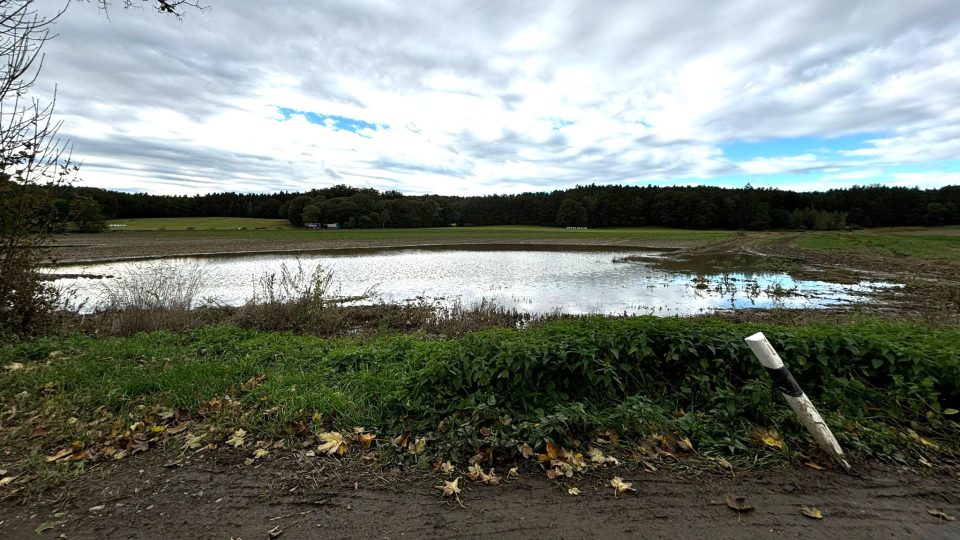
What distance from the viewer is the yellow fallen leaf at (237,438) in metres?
4.15

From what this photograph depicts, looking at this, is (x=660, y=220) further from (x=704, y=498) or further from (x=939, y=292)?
(x=704, y=498)

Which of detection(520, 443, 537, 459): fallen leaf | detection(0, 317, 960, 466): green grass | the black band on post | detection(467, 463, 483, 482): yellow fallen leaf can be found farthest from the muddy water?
detection(467, 463, 483, 482): yellow fallen leaf

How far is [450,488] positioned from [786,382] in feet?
9.96

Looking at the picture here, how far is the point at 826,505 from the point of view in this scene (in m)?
3.14

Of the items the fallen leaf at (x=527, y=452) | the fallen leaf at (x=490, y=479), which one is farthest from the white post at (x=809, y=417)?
the fallen leaf at (x=490, y=479)

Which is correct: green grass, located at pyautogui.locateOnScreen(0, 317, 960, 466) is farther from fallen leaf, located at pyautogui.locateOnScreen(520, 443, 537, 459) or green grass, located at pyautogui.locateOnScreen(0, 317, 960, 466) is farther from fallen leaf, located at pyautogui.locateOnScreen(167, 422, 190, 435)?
fallen leaf, located at pyautogui.locateOnScreen(167, 422, 190, 435)

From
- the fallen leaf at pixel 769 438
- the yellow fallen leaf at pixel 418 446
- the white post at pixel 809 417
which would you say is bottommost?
the yellow fallen leaf at pixel 418 446

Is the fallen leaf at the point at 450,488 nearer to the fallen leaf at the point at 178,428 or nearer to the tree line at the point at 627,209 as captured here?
the fallen leaf at the point at 178,428

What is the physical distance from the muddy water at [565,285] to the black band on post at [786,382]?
29.5 ft

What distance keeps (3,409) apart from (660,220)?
110460 mm

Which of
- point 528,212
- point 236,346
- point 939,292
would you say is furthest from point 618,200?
point 236,346

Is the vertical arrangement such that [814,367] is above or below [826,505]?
above

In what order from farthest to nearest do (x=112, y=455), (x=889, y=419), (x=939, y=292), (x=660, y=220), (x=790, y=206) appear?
1. (x=790, y=206)
2. (x=660, y=220)
3. (x=939, y=292)
4. (x=889, y=419)
5. (x=112, y=455)

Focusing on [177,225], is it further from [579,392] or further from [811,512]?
[811,512]
